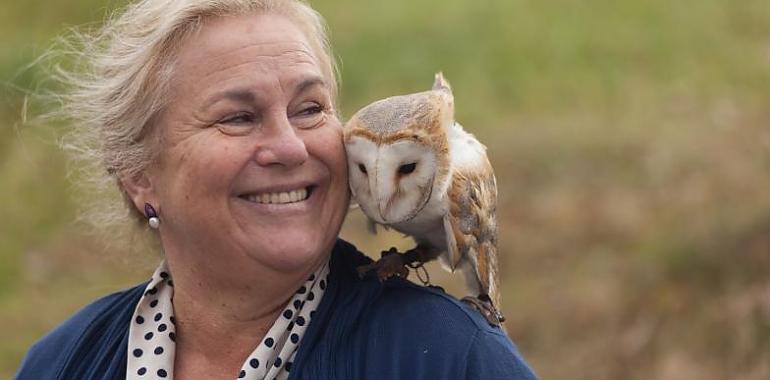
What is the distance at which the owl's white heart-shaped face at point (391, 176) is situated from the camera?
6.45 feet

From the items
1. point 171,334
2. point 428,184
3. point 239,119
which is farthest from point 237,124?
point 171,334

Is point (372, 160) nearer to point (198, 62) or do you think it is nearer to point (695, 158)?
point (198, 62)

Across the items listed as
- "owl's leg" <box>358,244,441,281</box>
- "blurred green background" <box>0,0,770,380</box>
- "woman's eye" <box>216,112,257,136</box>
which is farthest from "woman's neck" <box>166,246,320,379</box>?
"blurred green background" <box>0,0,770,380</box>

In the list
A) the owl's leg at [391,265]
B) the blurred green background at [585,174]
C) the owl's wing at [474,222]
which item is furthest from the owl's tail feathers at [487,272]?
the blurred green background at [585,174]

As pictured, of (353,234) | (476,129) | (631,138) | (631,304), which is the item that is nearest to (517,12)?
(476,129)

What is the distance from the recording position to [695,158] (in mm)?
5359

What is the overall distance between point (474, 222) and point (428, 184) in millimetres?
141

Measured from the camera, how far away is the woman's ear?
2.16 metres

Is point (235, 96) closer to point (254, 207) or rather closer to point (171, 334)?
point (254, 207)

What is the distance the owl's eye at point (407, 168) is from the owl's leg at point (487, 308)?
26 cm

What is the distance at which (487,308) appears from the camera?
2.12m

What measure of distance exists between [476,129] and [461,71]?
0.62 meters

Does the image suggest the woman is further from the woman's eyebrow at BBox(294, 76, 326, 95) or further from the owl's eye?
the owl's eye

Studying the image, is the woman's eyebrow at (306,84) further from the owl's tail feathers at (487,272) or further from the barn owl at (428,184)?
the owl's tail feathers at (487,272)
